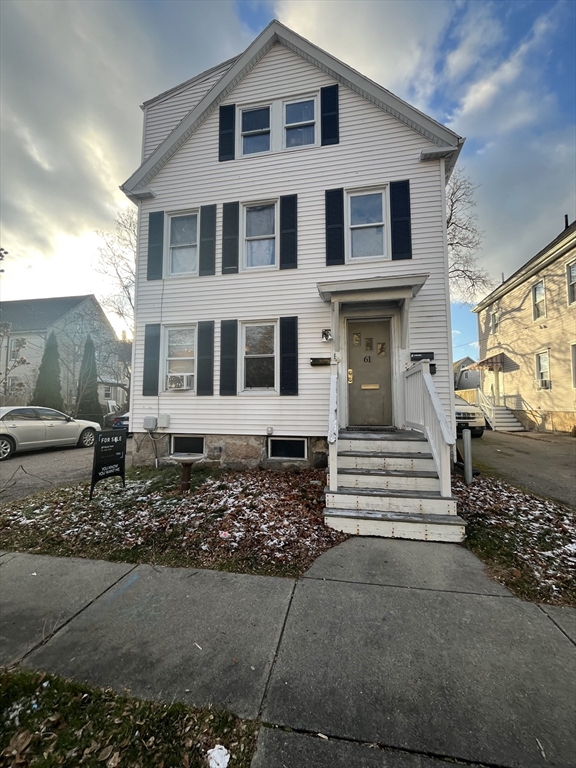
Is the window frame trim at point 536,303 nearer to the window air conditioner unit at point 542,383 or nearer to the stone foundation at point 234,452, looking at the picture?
the window air conditioner unit at point 542,383

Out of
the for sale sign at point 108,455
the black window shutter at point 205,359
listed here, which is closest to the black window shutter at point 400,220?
the black window shutter at point 205,359

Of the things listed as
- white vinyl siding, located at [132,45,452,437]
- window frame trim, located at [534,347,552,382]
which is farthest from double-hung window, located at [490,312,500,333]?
white vinyl siding, located at [132,45,452,437]

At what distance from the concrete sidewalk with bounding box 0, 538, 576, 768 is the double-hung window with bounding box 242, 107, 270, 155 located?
8.73 meters

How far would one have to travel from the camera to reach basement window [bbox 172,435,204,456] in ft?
24.5

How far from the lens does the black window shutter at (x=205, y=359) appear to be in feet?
24.3

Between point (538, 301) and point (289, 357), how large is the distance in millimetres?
14986

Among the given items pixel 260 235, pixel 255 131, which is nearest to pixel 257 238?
pixel 260 235

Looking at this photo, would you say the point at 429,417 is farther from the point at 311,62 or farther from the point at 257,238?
the point at 311,62

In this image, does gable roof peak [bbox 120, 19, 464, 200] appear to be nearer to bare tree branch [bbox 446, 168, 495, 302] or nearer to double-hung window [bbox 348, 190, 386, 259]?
double-hung window [bbox 348, 190, 386, 259]

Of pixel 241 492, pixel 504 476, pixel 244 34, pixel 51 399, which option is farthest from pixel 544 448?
pixel 51 399

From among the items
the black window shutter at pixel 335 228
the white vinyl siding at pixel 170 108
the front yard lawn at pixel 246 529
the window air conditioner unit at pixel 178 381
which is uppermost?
the white vinyl siding at pixel 170 108

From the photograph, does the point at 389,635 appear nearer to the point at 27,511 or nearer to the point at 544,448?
the point at 27,511

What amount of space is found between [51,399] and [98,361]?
5.27m

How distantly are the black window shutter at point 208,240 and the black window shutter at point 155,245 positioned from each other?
41.9 inches
